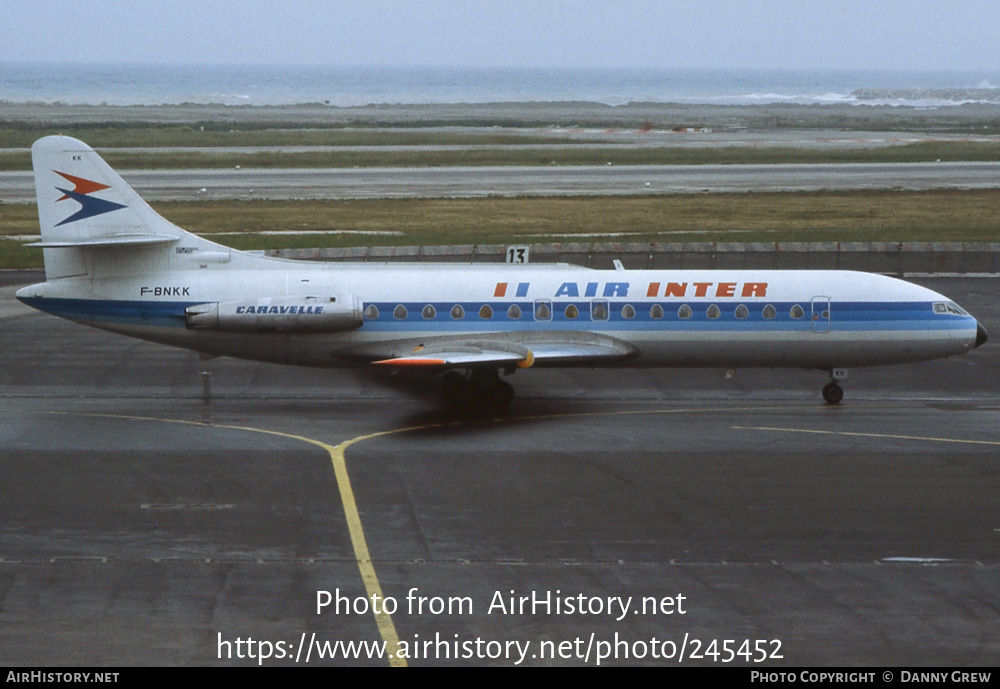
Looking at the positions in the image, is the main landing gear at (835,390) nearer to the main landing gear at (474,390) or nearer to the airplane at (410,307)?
the airplane at (410,307)

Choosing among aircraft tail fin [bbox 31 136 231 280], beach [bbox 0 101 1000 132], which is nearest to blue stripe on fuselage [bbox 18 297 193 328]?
aircraft tail fin [bbox 31 136 231 280]

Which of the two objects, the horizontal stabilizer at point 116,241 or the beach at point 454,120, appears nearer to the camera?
the horizontal stabilizer at point 116,241

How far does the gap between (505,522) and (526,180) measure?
6117 centimetres

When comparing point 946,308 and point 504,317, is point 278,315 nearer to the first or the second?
point 504,317

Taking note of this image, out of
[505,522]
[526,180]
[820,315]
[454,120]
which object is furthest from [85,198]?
[454,120]

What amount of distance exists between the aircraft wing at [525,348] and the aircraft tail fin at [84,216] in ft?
18.2

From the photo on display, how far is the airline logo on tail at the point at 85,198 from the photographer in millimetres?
28766

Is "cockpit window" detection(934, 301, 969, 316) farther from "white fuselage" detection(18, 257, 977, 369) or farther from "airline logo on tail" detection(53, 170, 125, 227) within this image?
"airline logo on tail" detection(53, 170, 125, 227)

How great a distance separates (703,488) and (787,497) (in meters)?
1.46

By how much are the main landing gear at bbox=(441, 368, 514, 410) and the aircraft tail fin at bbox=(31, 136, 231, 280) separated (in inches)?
277

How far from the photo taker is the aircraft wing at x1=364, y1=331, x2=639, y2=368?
2831 centimetres

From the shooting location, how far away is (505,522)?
2027cm

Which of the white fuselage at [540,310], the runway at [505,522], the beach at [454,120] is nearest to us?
the runway at [505,522]

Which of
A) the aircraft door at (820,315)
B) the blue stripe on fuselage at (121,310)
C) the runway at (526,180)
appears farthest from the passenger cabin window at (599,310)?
the runway at (526,180)
